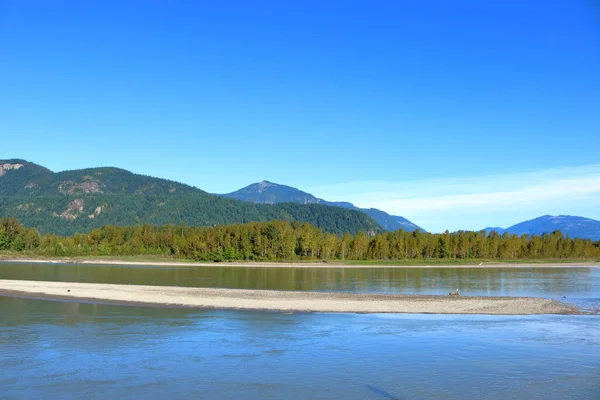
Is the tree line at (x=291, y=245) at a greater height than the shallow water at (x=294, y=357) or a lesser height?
greater

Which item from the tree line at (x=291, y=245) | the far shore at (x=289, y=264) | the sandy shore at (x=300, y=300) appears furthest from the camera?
the tree line at (x=291, y=245)

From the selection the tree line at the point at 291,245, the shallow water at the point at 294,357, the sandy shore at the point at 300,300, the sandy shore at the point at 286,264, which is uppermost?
the tree line at the point at 291,245

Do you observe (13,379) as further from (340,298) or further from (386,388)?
(340,298)

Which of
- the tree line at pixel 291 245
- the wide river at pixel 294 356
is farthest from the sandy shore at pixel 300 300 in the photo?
the tree line at pixel 291 245

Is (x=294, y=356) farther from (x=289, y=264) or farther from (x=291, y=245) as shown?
(x=291, y=245)

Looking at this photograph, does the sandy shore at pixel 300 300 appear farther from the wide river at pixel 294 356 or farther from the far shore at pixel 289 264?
the far shore at pixel 289 264

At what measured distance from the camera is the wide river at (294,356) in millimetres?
18094

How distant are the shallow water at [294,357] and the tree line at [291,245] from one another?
94.5 metres

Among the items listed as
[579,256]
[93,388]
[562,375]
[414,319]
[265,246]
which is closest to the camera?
[93,388]

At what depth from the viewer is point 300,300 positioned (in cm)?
4147

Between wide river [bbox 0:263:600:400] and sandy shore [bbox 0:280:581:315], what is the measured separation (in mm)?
3033

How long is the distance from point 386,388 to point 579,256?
5823 inches

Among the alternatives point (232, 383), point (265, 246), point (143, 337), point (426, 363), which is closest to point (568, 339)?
point (426, 363)

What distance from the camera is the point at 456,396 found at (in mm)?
17734
